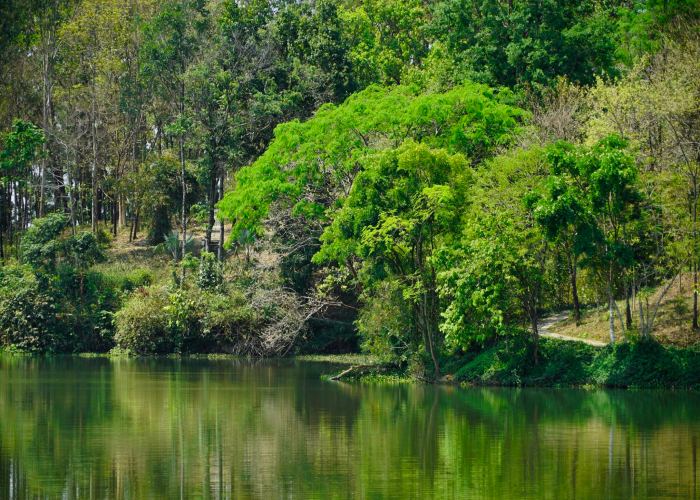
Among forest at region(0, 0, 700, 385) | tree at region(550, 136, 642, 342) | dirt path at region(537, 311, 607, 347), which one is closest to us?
tree at region(550, 136, 642, 342)

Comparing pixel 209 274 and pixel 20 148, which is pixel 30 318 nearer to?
pixel 209 274

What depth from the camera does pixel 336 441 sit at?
81.3 ft

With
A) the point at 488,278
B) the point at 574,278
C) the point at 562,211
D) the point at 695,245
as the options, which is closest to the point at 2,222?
the point at 574,278

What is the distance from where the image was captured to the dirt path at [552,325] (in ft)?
132

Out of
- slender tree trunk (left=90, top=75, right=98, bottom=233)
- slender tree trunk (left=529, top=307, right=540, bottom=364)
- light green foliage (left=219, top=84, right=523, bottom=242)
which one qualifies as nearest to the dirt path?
slender tree trunk (left=529, top=307, right=540, bottom=364)

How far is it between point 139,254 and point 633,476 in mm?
47021

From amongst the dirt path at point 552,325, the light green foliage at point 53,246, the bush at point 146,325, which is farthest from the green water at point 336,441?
the light green foliage at point 53,246

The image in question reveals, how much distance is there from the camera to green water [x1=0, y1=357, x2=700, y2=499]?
19.4m

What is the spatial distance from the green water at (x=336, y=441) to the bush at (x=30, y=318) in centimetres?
1572

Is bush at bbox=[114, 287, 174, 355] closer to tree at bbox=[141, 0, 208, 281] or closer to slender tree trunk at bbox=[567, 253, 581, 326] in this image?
tree at bbox=[141, 0, 208, 281]

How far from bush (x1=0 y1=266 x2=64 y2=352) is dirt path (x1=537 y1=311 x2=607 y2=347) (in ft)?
75.0

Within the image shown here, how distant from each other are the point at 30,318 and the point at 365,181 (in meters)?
21.8

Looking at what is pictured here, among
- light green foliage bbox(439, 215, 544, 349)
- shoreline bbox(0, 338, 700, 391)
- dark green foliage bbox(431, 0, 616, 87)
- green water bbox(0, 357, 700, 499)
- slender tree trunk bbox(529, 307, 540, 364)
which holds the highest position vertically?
dark green foliage bbox(431, 0, 616, 87)

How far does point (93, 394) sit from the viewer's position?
114ft
